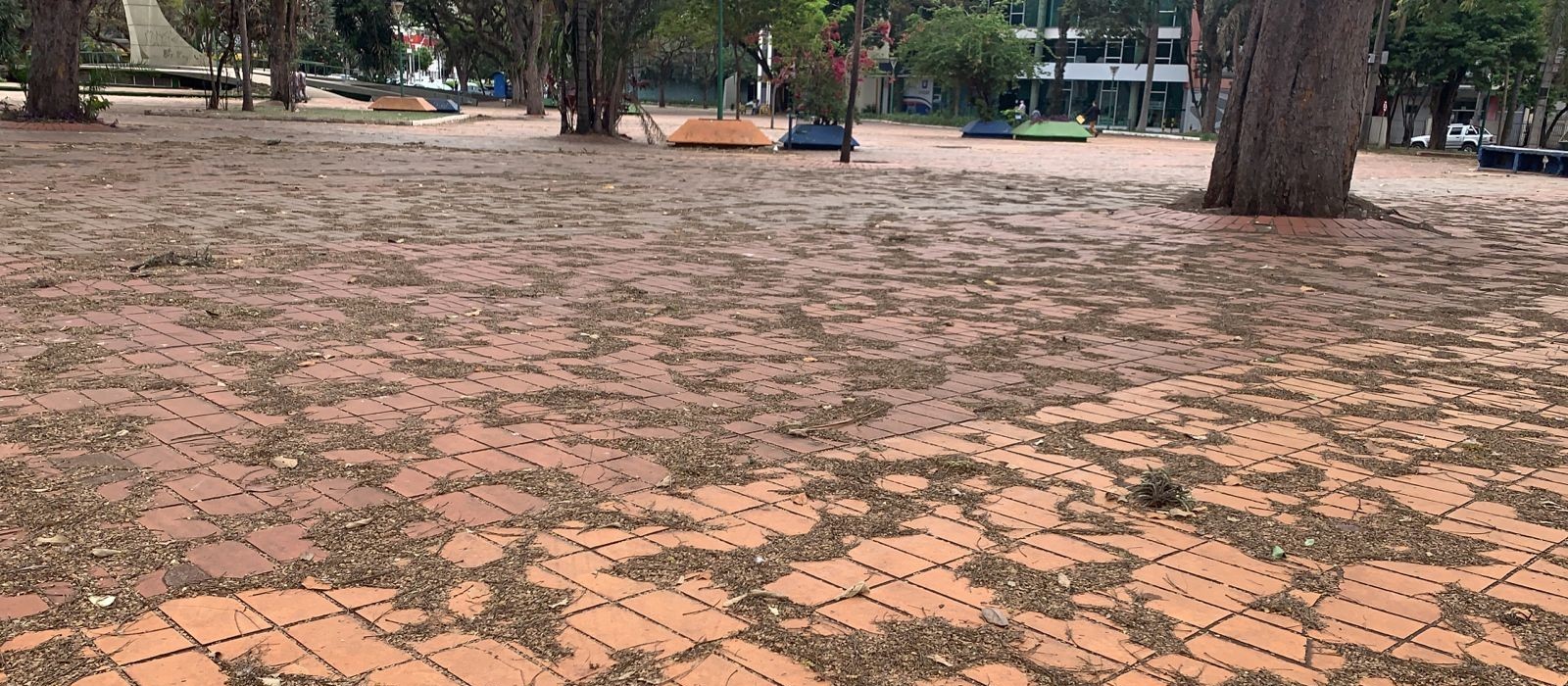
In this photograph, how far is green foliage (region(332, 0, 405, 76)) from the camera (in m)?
57.6

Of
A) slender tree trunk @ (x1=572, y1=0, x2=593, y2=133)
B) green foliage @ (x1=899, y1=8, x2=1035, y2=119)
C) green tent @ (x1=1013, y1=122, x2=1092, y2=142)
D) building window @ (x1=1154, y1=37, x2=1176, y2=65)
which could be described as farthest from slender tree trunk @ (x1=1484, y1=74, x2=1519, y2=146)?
slender tree trunk @ (x1=572, y1=0, x2=593, y2=133)

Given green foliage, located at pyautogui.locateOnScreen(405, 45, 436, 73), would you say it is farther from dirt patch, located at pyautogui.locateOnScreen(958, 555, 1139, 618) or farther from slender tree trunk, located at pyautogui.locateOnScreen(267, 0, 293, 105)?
dirt patch, located at pyautogui.locateOnScreen(958, 555, 1139, 618)

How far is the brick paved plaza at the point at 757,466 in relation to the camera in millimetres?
2586

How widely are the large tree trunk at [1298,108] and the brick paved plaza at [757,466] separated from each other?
3.02 m

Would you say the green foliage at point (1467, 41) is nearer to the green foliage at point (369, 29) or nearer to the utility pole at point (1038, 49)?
the utility pole at point (1038, 49)

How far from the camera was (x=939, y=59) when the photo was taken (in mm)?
55844

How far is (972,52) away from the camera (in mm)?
54469

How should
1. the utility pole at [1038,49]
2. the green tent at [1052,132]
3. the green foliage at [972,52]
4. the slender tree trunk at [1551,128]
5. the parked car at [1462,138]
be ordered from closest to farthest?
the slender tree trunk at [1551,128], the green tent at [1052,132], the parked car at [1462,138], the green foliage at [972,52], the utility pole at [1038,49]

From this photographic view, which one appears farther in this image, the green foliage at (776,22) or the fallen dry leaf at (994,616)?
the green foliage at (776,22)

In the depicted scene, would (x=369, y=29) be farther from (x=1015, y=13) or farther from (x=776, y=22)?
(x=1015, y=13)

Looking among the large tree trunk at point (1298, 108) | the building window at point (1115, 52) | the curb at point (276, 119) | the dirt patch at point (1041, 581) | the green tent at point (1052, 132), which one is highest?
the building window at point (1115, 52)

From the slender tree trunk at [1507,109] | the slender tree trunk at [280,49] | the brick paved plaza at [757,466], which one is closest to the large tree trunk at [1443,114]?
the slender tree trunk at [1507,109]

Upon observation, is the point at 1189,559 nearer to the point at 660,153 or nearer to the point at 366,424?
the point at 366,424

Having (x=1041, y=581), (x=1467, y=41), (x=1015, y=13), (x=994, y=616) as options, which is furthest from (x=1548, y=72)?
(x=1015, y=13)
